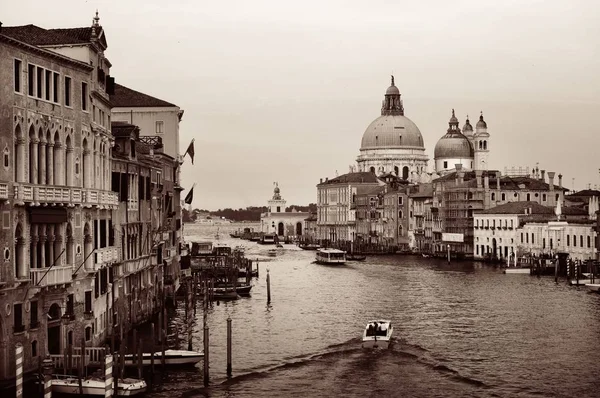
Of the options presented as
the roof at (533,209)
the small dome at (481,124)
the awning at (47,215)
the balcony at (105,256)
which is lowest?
the balcony at (105,256)

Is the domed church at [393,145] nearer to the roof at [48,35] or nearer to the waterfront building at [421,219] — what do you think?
the waterfront building at [421,219]

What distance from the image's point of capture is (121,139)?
29.2 meters

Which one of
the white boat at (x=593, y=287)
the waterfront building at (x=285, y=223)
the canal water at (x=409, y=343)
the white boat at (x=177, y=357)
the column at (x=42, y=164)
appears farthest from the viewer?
the waterfront building at (x=285, y=223)

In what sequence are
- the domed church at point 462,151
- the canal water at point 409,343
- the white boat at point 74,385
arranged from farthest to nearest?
the domed church at point 462,151
the canal water at point 409,343
the white boat at point 74,385

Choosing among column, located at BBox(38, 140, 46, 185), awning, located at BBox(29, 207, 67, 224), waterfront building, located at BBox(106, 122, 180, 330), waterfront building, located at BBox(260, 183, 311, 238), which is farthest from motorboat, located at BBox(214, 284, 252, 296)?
waterfront building, located at BBox(260, 183, 311, 238)

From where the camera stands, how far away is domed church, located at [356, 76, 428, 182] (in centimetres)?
13625

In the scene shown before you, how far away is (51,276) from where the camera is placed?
2105 cm

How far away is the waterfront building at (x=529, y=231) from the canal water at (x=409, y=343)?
9.28 m

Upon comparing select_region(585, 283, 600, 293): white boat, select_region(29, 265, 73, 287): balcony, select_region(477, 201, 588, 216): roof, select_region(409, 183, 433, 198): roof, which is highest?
select_region(409, 183, 433, 198): roof

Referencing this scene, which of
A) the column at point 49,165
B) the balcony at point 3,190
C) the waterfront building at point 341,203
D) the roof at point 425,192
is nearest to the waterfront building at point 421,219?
the roof at point 425,192

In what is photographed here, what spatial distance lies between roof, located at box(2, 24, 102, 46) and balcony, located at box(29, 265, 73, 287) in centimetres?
432

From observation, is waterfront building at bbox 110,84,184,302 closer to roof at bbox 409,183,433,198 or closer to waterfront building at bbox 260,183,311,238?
roof at bbox 409,183,433,198

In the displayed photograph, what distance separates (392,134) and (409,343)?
354 feet

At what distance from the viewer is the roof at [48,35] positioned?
22.2 metres
